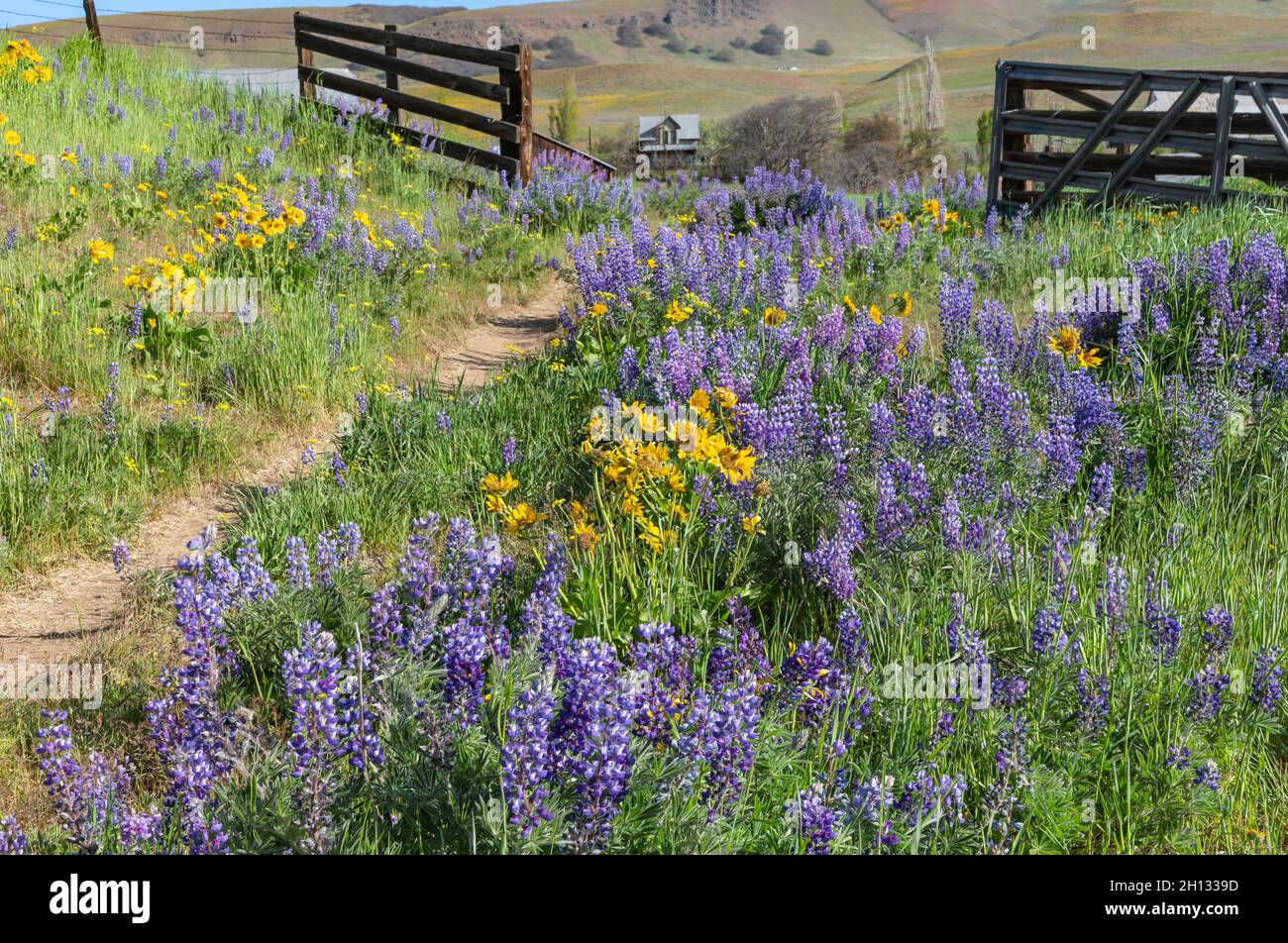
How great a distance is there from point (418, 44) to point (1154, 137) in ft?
30.7

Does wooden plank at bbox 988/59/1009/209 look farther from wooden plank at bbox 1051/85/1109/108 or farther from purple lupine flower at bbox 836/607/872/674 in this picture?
purple lupine flower at bbox 836/607/872/674

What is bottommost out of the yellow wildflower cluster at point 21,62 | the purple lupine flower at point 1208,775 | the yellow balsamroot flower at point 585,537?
the purple lupine flower at point 1208,775

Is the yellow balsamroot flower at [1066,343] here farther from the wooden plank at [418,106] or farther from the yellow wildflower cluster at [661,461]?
the wooden plank at [418,106]

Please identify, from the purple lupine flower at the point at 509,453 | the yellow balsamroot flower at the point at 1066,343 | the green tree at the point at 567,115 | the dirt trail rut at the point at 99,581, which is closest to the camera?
the dirt trail rut at the point at 99,581

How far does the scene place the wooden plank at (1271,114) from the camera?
10.2 metres

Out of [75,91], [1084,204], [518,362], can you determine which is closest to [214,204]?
[518,362]

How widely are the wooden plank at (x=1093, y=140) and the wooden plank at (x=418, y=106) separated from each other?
21.5 feet

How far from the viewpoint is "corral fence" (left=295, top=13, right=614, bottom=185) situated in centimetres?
1352

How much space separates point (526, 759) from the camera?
1984 mm

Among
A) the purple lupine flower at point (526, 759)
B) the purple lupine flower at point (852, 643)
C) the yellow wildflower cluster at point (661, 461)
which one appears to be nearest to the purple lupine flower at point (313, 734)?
the purple lupine flower at point (526, 759)

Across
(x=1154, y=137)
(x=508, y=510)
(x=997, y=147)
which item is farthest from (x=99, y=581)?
(x=997, y=147)

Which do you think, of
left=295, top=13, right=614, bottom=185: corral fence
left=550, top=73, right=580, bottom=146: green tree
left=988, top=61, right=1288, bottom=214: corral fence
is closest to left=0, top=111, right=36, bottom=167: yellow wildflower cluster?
left=295, top=13, right=614, bottom=185: corral fence

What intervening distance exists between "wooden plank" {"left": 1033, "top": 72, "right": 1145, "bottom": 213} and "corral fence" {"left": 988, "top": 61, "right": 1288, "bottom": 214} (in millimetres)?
12

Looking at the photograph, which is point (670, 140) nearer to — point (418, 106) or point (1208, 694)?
point (418, 106)
